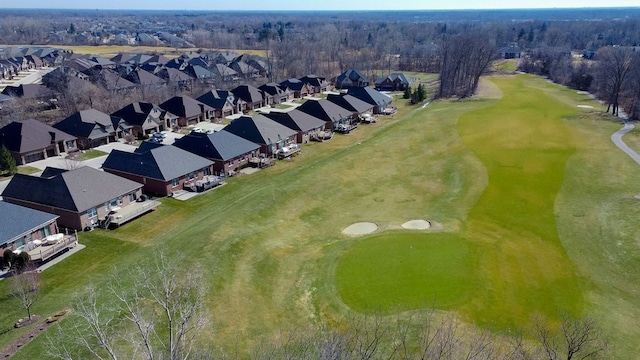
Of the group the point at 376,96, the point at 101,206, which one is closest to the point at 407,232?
the point at 101,206

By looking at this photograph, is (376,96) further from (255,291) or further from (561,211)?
(255,291)

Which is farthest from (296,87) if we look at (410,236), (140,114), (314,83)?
(410,236)

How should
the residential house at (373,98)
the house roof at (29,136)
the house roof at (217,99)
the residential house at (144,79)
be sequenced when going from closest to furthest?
1. the house roof at (29,136)
2. the house roof at (217,99)
3. the residential house at (373,98)
4. the residential house at (144,79)

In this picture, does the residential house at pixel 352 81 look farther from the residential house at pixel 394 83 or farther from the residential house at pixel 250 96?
the residential house at pixel 250 96

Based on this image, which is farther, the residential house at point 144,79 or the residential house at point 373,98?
the residential house at point 144,79

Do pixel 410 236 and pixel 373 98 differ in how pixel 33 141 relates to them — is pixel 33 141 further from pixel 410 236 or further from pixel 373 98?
pixel 373 98

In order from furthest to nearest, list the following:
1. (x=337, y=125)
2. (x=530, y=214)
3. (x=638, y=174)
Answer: (x=337, y=125), (x=638, y=174), (x=530, y=214)

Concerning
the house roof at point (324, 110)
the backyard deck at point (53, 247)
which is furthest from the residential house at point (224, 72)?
the backyard deck at point (53, 247)
